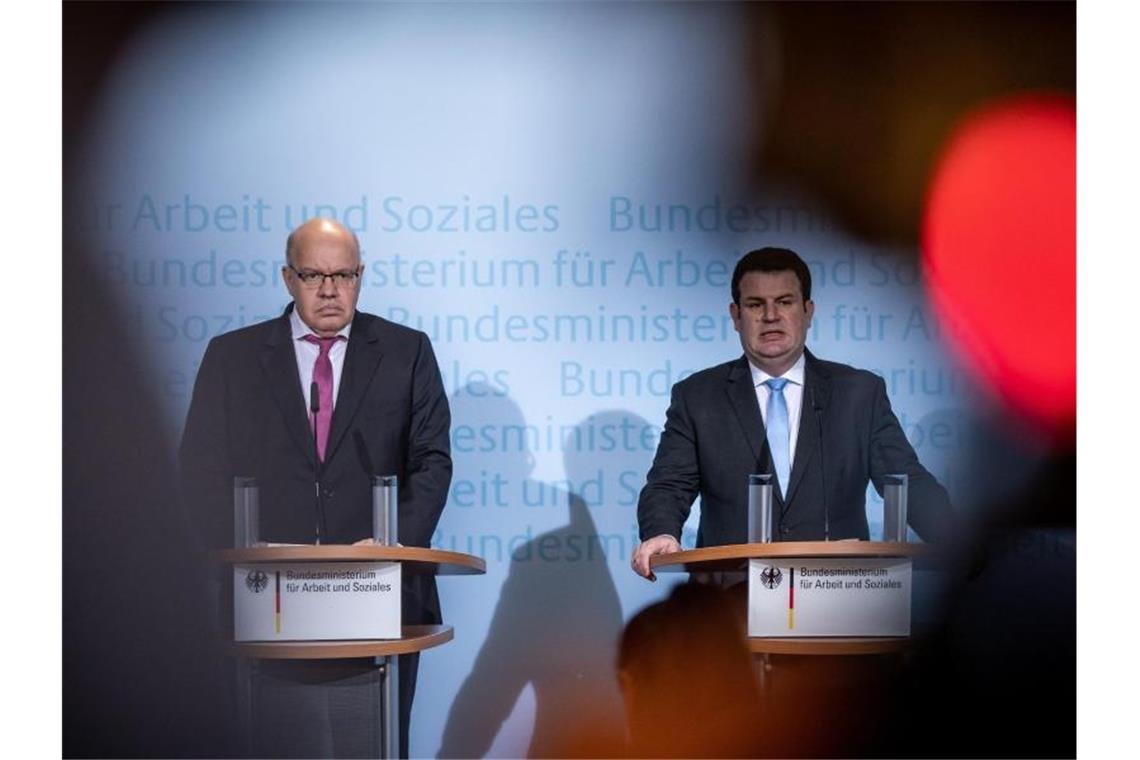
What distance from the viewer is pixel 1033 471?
565cm

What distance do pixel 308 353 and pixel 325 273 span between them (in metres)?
0.30

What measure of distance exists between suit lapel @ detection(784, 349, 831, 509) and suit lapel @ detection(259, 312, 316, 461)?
1.60 metres

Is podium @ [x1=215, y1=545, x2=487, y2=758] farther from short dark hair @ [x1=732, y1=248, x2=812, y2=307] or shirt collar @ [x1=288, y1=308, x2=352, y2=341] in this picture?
short dark hair @ [x1=732, y1=248, x2=812, y2=307]

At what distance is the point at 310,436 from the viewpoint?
516 centimetres

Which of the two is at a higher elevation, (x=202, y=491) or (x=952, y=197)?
(x=952, y=197)

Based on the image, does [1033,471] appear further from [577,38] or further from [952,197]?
[577,38]

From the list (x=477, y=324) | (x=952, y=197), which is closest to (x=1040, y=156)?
(x=952, y=197)

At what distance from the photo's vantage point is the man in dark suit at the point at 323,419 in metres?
5.11

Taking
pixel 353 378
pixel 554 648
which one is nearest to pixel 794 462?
pixel 554 648

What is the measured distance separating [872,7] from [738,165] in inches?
30.8

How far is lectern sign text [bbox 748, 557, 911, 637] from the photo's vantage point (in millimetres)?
4047

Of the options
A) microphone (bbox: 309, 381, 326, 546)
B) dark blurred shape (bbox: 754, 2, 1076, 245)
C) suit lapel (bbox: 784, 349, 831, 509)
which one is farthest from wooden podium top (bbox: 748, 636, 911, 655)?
dark blurred shape (bbox: 754, 2, 1076, 245)

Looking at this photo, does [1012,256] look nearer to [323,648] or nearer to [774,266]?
[774,266]

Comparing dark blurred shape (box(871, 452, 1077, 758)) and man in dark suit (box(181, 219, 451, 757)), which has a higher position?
man in dark suit (box(181, 219, 451, 757))
